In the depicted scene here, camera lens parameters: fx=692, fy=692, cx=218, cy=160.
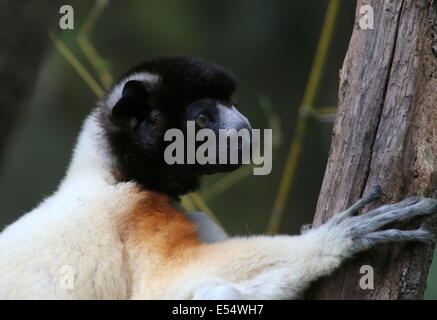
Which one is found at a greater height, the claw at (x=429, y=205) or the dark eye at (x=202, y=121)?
the dark eye at (x=202, y=121)

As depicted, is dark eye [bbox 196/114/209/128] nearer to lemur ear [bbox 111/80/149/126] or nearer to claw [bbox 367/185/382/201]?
lemur ear [bbox 111/80/149/126]

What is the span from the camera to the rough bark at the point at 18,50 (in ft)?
13.2

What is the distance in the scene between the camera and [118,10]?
13125 millimetres

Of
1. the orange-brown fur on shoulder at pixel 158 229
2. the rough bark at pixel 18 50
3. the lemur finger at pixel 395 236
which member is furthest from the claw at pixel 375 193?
the rough bark at pixel 18 50

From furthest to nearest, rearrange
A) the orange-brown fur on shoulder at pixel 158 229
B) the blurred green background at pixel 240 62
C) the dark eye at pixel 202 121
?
1. the blurred green background at pixel 240 62
2. the dark eye at pixel 202 121
3. the orange-brown fur on shoulder at pixel 158 229

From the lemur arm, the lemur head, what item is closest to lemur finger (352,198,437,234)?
the lemur arm

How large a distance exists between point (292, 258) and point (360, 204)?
47 centimetres

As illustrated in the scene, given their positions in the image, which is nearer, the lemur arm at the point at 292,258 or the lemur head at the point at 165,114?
the lemur arm at the point at 292,258

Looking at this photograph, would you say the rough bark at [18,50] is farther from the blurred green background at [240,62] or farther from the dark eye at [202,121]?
the blurred green background at [240,62]

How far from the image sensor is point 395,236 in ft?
12.0

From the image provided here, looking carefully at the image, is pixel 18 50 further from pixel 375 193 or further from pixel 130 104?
pixel 375 193

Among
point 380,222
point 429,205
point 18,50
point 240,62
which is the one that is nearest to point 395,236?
point 380,222
